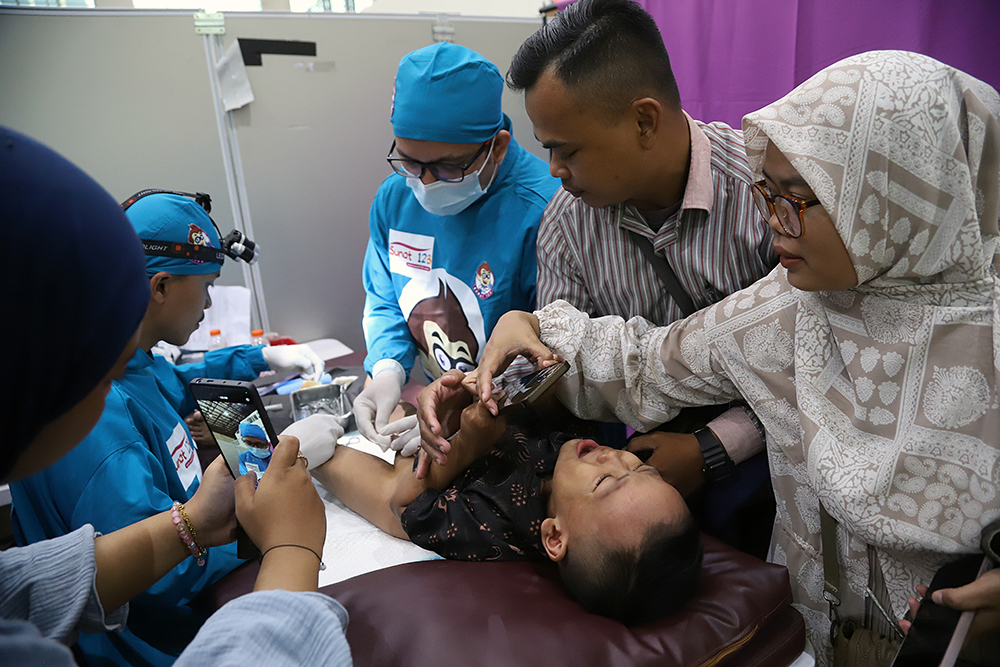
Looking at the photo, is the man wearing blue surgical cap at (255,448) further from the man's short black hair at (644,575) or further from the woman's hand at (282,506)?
the man's short black hair at (644,575)

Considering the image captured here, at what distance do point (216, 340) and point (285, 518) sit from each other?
2302 millimetres

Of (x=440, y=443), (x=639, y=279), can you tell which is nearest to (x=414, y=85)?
(x=639, y=279)

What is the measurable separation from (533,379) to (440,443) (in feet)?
1.01

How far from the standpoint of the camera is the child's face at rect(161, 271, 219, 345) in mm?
Answer: 1783

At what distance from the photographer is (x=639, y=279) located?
175 cm

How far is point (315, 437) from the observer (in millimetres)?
1967

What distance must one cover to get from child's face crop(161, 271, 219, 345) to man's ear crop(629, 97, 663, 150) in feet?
4.36

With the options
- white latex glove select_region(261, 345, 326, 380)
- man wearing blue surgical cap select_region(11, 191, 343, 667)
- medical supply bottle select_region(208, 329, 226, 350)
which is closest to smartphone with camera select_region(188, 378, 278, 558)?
man wearing blue surgical cap select_region(11, 191, 343, 667)

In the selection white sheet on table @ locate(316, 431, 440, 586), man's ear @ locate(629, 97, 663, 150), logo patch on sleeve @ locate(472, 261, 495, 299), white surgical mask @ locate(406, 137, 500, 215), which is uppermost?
man's ear @ locate(629, 97, 663, 150)

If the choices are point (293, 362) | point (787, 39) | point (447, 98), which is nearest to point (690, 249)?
point (447, 98)

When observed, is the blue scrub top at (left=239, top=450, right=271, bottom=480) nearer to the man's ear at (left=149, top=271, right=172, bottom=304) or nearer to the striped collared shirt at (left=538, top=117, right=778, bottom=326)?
the man's ear at (left=149, top=271, right=172, bottom=304)

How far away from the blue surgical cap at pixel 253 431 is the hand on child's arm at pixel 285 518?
0.19 ft

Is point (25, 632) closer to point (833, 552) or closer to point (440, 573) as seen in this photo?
point (440, 573)

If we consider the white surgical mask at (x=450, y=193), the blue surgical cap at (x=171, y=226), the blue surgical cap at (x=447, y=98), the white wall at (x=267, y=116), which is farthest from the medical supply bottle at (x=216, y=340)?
the blue surgical cap at (x=447, y=98)
